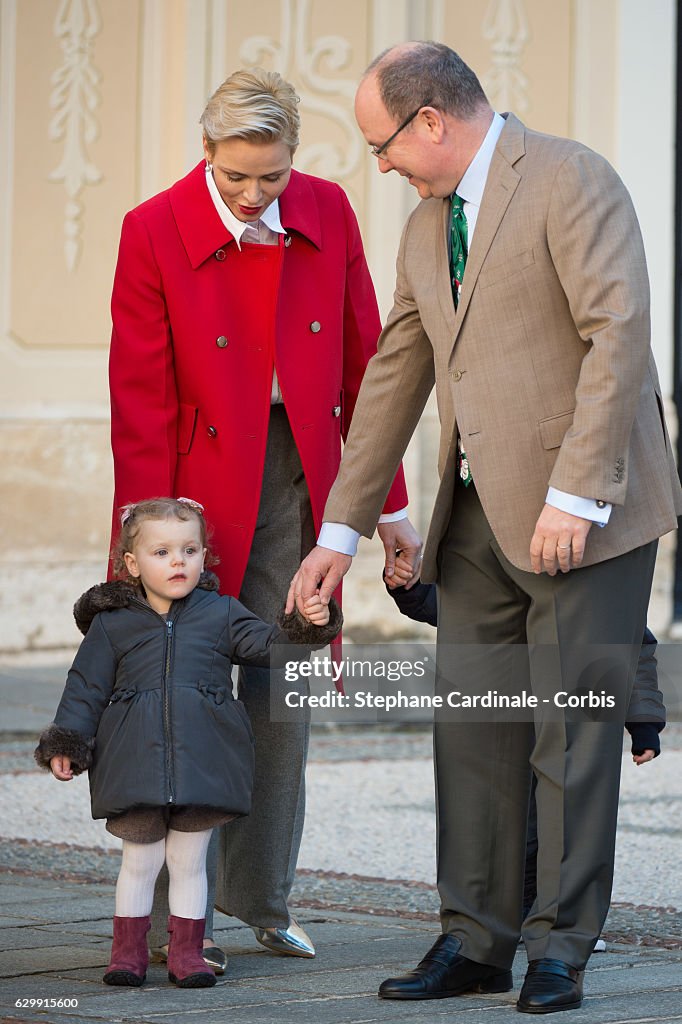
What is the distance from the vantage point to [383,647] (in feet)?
27.6

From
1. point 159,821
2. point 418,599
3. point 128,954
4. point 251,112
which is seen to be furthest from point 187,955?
point 251,112

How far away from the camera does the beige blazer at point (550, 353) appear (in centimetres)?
326

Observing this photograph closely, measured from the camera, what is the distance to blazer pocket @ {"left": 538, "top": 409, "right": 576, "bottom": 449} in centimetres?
337

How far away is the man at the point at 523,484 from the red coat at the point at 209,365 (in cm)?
35

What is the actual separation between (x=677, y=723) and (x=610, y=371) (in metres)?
5.06

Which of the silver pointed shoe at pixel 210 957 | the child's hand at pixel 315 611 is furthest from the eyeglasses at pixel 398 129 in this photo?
the silver pointed shoe at pixel 210 957

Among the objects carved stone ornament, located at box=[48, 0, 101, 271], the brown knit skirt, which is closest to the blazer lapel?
the brown knit skirt

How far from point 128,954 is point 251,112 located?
5.42 feet

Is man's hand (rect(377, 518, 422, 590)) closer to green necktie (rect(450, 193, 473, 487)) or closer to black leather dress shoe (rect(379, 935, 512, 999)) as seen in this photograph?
green necktie (rect(450, 193, 473, 487))

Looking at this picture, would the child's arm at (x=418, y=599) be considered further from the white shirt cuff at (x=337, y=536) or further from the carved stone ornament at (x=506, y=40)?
the carved stone ornament at (x=506, y=40)

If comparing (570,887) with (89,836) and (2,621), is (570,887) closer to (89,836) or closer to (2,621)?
(89,836)

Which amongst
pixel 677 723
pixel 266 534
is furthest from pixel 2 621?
pixel 266 534

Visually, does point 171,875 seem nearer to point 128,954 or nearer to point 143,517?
point 128,954

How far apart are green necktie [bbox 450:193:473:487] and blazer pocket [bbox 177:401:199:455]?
64 centimetres
